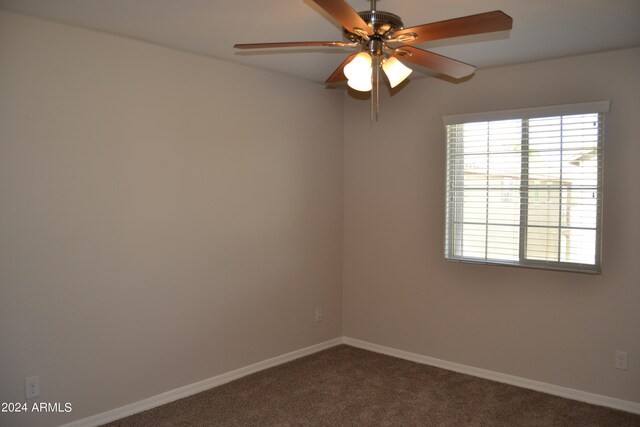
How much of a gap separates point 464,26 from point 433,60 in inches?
17.3

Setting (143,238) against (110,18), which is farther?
(143,238)

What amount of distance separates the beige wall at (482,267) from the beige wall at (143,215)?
506mm

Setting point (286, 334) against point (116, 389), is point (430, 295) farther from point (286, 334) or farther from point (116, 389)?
point (116, 389)

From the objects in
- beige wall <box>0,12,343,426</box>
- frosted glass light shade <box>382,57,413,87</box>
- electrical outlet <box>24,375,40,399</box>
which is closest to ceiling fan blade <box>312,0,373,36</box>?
frosted glass light shade <box>382,57,413,87</box>

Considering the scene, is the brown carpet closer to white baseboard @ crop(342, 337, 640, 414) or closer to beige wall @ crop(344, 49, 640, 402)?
white baseboard @ crop(342, 337, 640, 414)

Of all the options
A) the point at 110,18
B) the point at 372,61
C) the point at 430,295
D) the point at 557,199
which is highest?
the point at 110,18

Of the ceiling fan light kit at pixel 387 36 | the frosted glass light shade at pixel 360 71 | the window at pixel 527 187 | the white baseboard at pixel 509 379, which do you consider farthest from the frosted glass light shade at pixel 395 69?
the white baseboard at pixel 509 379

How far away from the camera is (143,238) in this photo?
318 cm

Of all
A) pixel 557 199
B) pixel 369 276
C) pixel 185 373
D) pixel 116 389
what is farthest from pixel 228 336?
pixel 557 199

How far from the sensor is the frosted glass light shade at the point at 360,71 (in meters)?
2.19

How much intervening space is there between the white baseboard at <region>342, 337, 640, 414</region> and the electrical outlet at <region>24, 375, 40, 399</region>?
2.66 meters

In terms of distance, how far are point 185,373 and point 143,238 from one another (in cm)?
102

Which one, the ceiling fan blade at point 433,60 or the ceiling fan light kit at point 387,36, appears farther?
the ceiling fan blade at point 433,60

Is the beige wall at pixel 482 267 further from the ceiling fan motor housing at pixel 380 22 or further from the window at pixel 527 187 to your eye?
the ceiling fan motor housing at pixel 380 22
